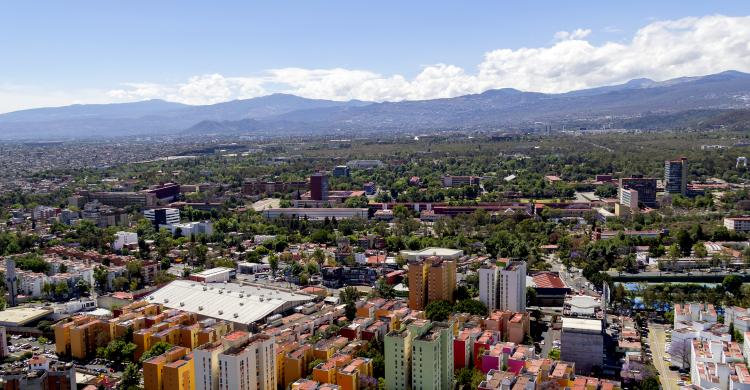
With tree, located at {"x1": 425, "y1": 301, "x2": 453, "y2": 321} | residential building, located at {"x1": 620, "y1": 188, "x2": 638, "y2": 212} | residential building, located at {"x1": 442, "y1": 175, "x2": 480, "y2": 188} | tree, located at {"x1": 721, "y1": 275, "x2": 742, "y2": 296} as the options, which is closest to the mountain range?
residential building, located at {"x1": 442, "y1": 175, "x2": 480, "y2": 188}

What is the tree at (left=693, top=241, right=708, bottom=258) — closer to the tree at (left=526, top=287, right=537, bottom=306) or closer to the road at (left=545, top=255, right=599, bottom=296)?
the road at (left=545, top=255, right=599, bottom=296)

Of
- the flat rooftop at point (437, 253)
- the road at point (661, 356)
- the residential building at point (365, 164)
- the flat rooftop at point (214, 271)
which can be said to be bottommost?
the road at point (661, 356)

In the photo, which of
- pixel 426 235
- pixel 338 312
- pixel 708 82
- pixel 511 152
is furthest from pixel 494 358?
pixel 708 82

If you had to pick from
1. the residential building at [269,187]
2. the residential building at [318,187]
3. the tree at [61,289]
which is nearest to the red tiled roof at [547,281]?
the tree at [61,289]

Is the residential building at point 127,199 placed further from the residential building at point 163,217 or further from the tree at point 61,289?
the tree at point 61,289

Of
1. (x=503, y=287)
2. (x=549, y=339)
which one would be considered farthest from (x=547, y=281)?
(x=549, y=339)

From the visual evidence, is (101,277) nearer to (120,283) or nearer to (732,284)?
(120,283)
